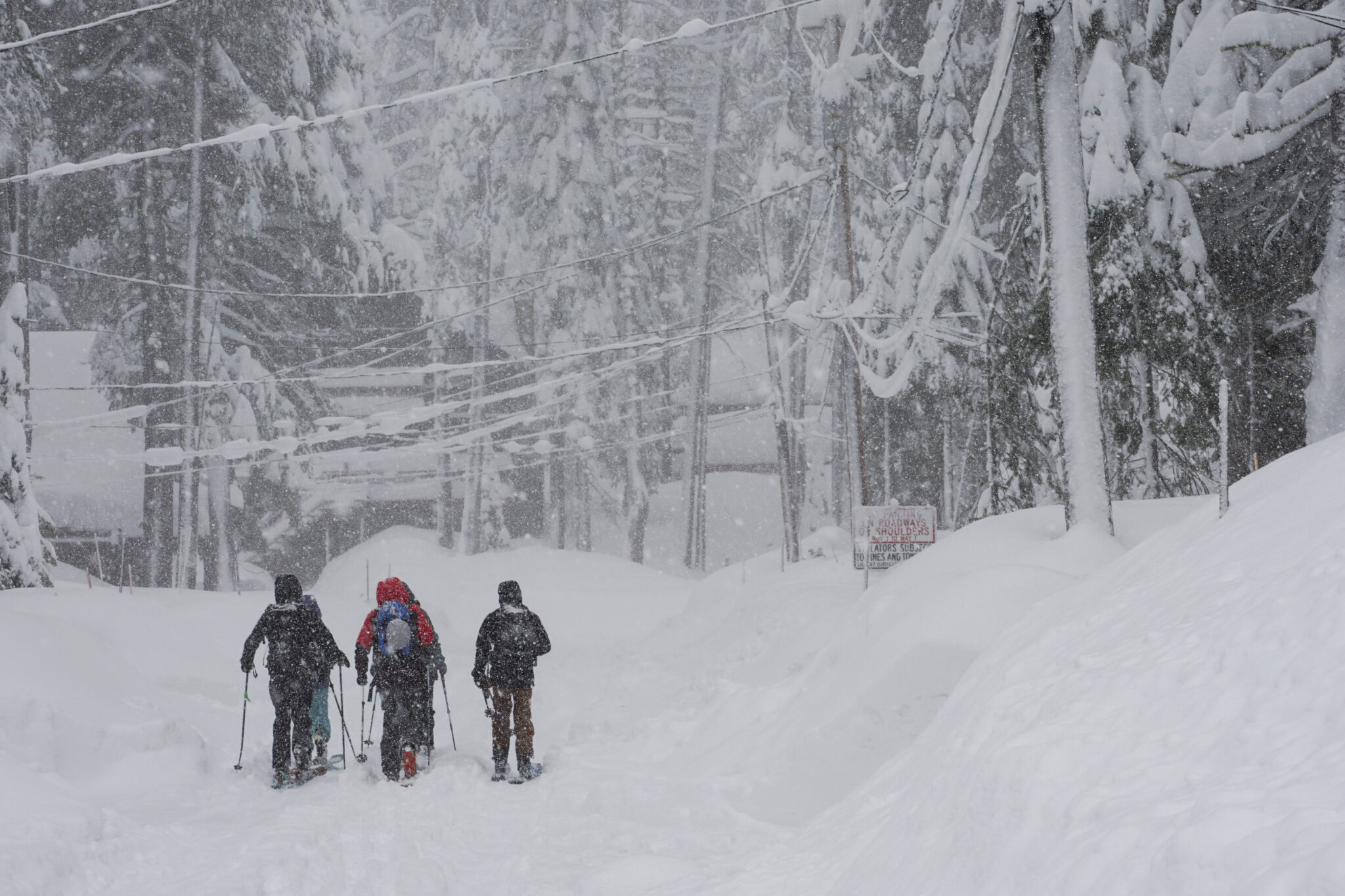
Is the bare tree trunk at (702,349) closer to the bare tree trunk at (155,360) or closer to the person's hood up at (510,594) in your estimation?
the bare tree trunk at (155,360)

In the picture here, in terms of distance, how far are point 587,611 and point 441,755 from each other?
37.9ft

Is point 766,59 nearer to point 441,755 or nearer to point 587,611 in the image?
point 587,611

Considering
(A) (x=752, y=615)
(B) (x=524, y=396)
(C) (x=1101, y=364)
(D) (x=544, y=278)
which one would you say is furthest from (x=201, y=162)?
(C) (x=1101, y=364)

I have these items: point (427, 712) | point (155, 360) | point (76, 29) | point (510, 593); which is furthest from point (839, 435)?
point (76, 29)

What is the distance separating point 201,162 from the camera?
76.6 ft

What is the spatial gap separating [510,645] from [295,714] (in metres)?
1.85

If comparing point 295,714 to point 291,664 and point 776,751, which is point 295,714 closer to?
point 291,664

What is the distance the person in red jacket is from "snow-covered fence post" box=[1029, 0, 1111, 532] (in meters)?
5.65

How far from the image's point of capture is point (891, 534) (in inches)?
444

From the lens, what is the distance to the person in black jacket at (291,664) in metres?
8.93

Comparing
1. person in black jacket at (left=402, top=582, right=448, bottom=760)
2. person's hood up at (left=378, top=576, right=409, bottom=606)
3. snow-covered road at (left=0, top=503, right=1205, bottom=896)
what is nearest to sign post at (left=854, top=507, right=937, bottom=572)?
snow-covered road at (left=0, top=503, right=1205, bottom=896)

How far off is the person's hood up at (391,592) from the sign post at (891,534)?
4.58 metres

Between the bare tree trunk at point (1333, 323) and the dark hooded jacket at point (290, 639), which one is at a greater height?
the bare tree trunk at point (1333, 323)

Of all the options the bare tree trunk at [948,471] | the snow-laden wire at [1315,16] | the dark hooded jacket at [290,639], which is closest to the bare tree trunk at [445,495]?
the bare tree trunk at [948,471]
